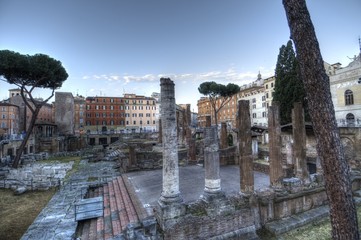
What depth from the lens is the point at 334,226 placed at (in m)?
3.53

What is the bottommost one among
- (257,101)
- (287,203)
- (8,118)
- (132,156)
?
(287,203)

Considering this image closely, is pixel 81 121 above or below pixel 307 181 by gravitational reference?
above

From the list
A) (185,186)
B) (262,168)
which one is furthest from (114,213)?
(262,168)

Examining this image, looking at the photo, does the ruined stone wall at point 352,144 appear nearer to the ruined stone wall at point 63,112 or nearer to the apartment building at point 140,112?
the apartment building at point 140,112

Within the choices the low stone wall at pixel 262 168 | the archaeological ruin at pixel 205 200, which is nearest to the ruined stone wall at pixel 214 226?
the archaeological ruin at pixel 205 200

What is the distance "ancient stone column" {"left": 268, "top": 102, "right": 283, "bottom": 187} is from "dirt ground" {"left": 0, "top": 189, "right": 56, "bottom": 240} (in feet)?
34.7

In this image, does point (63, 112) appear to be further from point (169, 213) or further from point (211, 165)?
point (169, 213)

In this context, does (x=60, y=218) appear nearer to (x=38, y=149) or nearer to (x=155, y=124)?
(x=38, y=149)

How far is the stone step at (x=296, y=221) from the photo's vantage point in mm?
7633

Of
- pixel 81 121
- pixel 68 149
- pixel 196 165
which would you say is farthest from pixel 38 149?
pixel 196 165

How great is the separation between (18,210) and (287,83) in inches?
1172

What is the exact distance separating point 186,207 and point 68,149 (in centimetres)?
4150

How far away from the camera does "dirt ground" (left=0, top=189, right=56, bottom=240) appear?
835cm

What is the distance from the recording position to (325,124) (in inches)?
142
